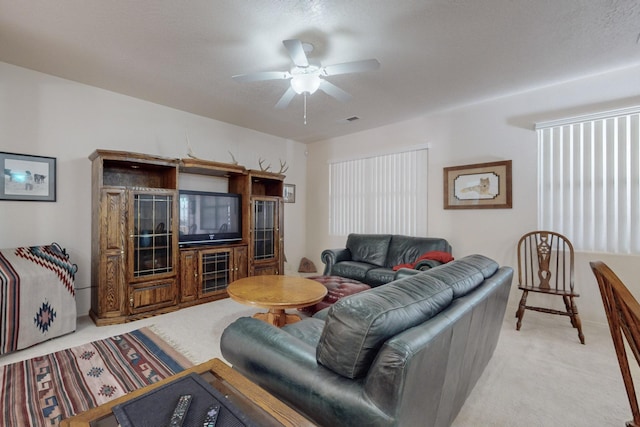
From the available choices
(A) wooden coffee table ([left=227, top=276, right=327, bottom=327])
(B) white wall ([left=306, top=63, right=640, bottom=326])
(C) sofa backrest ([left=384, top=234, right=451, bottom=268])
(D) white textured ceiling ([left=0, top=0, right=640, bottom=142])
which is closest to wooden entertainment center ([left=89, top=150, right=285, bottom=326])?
(D) white textured ceiling ([left=0, top=0, right=640, bottom=142])

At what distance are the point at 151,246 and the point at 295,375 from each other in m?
2.85

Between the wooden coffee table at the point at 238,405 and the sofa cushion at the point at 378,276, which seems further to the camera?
the sofa cushion at the point at 378,276

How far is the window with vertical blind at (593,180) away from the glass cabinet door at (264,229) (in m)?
3.59

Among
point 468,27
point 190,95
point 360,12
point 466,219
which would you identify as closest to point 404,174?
point 466,219

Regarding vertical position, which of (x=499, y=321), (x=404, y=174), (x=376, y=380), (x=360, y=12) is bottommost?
(x=499, y=321)

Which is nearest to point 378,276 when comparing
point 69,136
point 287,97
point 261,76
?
point 287,97

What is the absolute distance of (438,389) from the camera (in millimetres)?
1115

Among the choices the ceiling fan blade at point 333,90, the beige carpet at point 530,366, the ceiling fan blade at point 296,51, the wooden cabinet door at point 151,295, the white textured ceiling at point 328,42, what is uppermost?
the white textured ceiling at point 328,42

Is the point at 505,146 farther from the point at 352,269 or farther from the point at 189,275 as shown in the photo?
the point at 189,275

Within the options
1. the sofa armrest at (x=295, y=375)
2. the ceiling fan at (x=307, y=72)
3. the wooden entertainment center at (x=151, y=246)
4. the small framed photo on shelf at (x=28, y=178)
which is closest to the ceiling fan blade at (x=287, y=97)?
the ceiling fan at (x=307, y=72)

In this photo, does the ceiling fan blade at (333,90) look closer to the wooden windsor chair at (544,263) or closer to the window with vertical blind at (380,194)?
the window with vertical blind at (380,194)

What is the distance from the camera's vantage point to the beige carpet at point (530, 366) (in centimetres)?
165

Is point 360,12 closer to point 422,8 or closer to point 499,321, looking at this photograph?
point 422,8

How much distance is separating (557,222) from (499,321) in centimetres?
202
